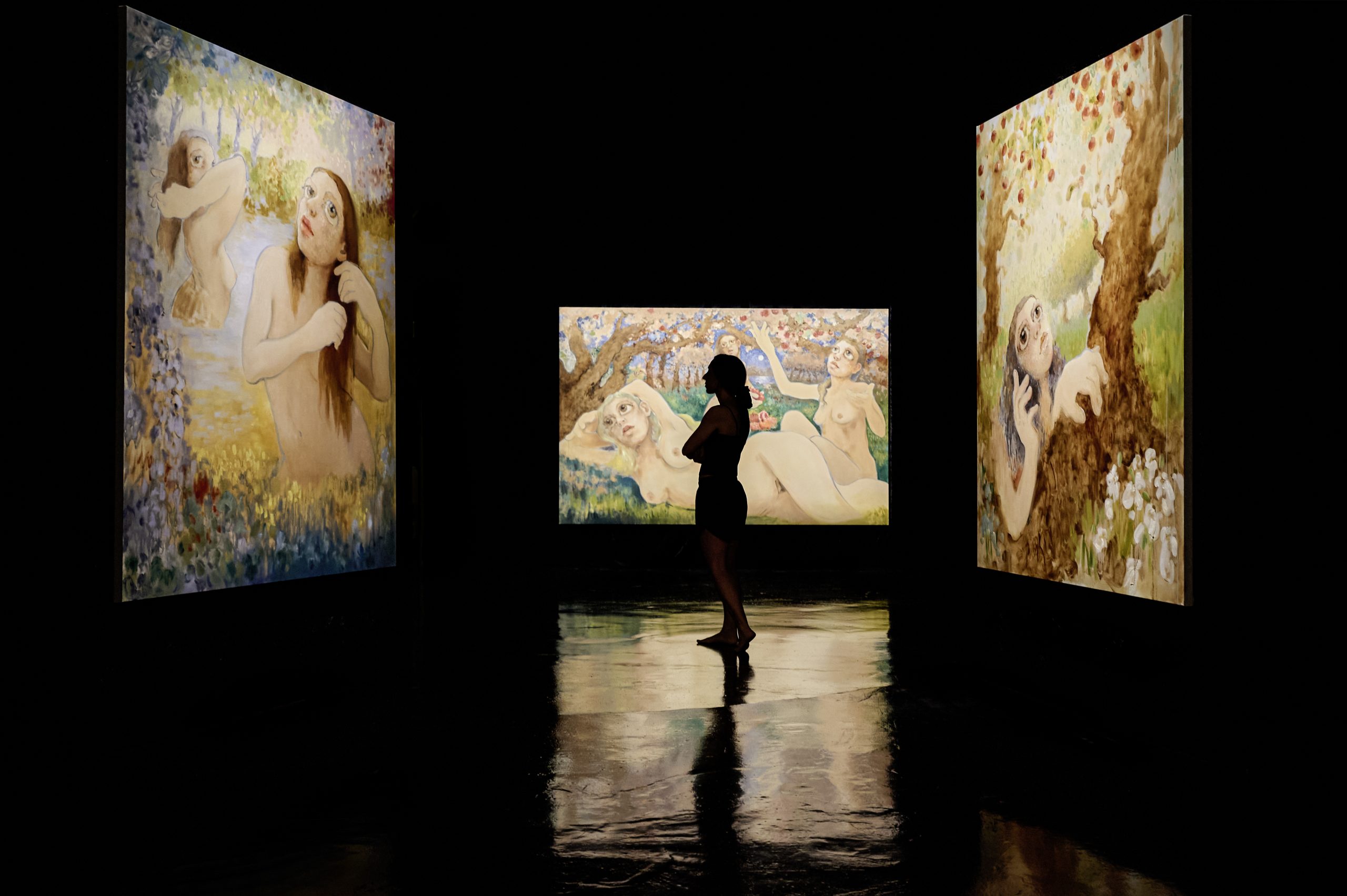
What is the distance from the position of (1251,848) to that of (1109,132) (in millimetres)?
3243

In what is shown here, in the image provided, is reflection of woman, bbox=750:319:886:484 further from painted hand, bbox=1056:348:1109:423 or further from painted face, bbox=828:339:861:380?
painted hand, bbox=1056:348:1109:423

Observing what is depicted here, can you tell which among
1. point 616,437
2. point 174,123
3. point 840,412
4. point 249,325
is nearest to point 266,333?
point 249,325

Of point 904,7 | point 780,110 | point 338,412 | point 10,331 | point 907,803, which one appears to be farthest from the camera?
point 780,110

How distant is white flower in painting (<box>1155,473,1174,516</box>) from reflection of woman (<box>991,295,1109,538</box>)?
0.64 m

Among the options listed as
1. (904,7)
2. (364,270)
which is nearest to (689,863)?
(364,270)

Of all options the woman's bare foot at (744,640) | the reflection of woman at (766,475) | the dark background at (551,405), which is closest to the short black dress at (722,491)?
the woman's bare foot at (744,640)

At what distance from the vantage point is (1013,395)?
20.4ft

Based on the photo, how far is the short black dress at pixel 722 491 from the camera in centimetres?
657

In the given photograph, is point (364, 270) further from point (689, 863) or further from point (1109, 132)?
point (689, 863)

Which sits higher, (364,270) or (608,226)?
(608,226)

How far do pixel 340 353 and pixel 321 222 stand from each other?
2.31ft

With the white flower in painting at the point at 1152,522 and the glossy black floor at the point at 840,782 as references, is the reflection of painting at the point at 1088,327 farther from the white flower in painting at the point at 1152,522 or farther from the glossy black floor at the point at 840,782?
the glossy black floor at the point at 840,782

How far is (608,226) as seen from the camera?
11.4 meters

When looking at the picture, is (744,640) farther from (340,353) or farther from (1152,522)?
(340,353)
